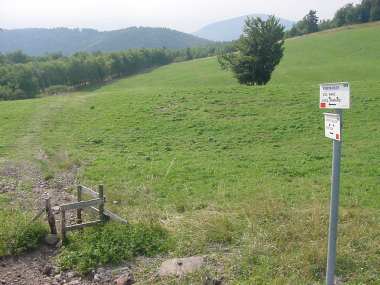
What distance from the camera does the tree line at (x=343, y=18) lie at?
383 feet

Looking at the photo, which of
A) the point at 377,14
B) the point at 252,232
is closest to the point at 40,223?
the point at 252,232

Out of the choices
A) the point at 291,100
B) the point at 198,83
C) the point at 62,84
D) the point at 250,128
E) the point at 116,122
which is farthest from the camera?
the point at 62,84

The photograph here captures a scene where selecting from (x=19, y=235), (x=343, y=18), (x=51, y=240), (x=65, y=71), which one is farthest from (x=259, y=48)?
(x=343, y=18)

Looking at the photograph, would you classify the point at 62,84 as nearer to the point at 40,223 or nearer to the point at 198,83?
the point at 198,83

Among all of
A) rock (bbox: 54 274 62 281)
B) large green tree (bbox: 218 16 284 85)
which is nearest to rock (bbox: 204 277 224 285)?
rock (bbox: 54 274 62 281)

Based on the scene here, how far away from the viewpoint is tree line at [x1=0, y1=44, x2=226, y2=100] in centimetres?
8788

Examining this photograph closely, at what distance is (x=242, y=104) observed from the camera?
27.3 m

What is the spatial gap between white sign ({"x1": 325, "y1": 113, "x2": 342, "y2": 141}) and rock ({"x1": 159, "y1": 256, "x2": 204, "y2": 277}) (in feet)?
10.7

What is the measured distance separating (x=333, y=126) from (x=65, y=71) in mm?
105099

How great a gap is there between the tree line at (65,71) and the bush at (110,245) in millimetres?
65779

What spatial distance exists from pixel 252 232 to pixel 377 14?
12107 centimetres

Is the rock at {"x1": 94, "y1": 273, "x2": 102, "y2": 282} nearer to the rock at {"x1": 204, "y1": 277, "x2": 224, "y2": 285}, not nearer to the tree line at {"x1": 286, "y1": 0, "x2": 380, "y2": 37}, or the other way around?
the rock at {"x1": 204, "y1": 277, "x2": 224, "y2": 285}

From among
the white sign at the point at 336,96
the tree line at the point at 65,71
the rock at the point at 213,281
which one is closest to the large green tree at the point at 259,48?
the tree line at the point at 65,71

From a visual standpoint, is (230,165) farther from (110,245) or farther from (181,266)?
(181,266)
